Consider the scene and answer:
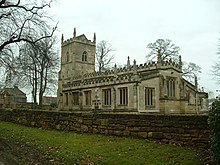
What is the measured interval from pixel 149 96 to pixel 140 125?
76.0 ft

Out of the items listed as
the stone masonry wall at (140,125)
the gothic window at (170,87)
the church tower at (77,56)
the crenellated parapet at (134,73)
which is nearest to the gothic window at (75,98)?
the crenellated parapet at (134,73)

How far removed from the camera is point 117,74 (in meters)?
38.9

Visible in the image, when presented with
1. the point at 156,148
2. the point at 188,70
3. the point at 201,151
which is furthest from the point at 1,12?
the point at 188,70

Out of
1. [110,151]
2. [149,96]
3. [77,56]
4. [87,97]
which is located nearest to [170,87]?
[149,96]

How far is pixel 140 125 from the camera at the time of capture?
1116 centimetres

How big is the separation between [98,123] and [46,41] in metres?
6.67

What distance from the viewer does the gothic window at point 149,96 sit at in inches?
1331

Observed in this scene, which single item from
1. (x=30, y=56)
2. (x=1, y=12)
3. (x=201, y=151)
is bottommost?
(x=201, y=151)

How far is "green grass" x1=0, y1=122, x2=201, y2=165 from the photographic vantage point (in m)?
8.15

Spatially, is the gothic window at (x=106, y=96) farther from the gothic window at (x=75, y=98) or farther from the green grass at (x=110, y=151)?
the green grass at (x=110, y=151)

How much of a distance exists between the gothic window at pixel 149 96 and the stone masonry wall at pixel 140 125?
63.2 feet

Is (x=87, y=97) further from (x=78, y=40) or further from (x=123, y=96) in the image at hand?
(x=78, y=40)

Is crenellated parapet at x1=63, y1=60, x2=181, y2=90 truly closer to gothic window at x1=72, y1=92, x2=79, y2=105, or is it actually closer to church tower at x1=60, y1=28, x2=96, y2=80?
gothic window at x1=72, y1=92, x2=79, y2=105

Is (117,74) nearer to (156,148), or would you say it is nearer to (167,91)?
(167,91)
